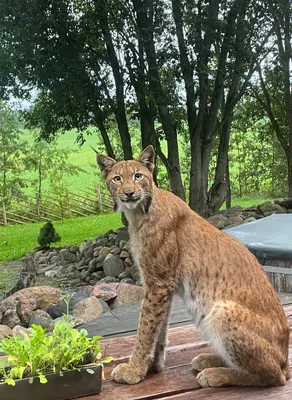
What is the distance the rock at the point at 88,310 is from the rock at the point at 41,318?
0.15 m

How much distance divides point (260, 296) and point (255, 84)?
5.32 metres

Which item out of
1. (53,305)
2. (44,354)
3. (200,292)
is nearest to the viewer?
(44,354)

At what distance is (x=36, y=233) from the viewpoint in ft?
20.6

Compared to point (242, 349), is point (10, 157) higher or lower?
higher

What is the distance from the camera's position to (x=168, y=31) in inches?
205

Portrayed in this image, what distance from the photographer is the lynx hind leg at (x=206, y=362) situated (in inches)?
59.5

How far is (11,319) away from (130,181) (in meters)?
2.16

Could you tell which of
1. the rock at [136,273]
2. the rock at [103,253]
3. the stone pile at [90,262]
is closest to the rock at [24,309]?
the rock at [136,273]

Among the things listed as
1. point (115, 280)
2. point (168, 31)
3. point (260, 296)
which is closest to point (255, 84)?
point (168, 31)

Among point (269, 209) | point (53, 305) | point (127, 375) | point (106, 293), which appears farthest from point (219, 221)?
point (127, 375)

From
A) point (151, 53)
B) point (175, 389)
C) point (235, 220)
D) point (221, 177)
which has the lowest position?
point (235, 220)

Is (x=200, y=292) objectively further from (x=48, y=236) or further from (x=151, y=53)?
(x=48, y=236)

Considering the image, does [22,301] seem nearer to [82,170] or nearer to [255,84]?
[82,170]

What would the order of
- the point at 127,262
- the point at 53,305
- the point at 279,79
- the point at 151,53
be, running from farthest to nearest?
the point at 279,79 → the point at 127,262 → the point at 151,53 → the point at 53,305
